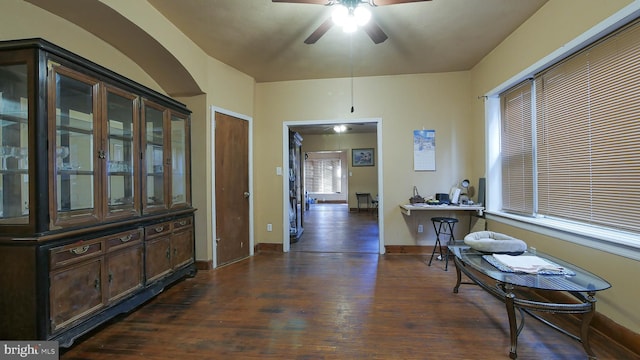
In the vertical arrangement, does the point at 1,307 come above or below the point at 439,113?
below

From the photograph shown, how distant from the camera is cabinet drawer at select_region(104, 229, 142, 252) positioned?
2.05 meters

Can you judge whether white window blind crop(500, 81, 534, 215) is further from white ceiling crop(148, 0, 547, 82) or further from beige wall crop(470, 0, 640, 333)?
white ceiling crop(148, 0, 547, 82)

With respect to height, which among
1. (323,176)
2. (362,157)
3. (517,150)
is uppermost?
(362,157)

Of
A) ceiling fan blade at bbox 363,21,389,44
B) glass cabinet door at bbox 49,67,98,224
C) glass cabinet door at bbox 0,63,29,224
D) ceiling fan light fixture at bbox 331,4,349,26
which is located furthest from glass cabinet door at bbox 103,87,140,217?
ceiling fan blade at bbox 363,21,389,44

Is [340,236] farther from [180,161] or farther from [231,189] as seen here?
[180,161]

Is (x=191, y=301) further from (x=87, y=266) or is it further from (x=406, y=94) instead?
(x=406, y=94)

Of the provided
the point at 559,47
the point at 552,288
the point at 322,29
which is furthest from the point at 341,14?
the point at 552,288

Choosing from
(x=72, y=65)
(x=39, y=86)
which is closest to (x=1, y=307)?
(x=39, y=86)

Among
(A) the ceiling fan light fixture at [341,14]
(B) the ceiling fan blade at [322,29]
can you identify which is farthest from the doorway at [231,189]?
(A) the ceiling fan light fixture at [341,14]

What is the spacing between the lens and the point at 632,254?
170 centimetres

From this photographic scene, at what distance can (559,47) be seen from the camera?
7.38ft

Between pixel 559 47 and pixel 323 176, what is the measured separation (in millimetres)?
10367

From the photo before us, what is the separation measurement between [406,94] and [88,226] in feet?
13.4

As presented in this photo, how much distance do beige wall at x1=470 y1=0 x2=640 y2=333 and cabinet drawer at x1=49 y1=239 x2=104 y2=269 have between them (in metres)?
3.73
